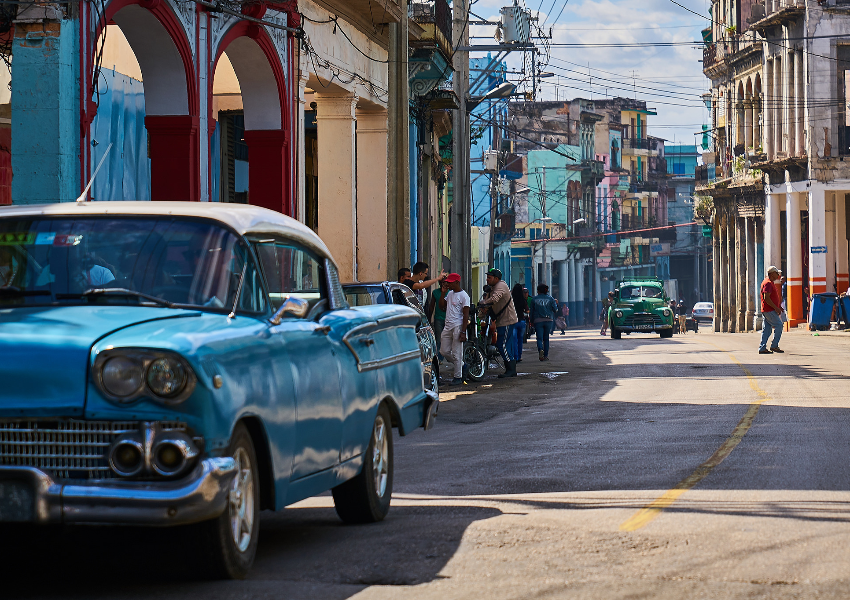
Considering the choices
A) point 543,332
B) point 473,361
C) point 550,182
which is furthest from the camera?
point 550,182

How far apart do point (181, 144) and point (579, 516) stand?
991cm

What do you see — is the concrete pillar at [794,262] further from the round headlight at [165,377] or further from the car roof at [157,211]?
the round headlight at [165,377]

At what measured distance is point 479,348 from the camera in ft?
72.5

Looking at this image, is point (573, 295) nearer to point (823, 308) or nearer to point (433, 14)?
point (823, 308)

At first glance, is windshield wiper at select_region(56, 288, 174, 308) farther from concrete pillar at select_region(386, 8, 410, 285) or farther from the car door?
concrete pillar at select_region(386, 8, 410, 285)

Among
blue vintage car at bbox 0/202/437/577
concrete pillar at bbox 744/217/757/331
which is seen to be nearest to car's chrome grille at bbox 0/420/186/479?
blue vintage car at bbox 0/202/437/577

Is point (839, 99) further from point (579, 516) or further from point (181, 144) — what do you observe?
point (579, 516)

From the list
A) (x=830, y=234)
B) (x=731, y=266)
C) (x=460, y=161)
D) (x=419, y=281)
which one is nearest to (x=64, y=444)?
(x=419, y=281)

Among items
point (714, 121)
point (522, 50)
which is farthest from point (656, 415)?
point (714, 121)

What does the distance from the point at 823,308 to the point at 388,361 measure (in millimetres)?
36983

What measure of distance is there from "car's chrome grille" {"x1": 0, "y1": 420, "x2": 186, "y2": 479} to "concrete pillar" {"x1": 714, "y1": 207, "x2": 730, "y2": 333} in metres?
59.3

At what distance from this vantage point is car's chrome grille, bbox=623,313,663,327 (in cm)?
4338

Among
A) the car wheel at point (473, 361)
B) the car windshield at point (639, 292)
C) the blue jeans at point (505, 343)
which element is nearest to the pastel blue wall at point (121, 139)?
the car wheel at point (473, 361)

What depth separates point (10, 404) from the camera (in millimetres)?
5355
